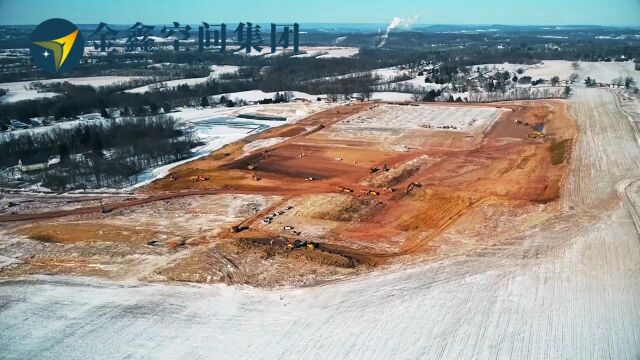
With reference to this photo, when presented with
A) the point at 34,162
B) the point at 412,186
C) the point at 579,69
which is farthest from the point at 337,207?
the point at 579,69

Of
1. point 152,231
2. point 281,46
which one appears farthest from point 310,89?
point 281,46

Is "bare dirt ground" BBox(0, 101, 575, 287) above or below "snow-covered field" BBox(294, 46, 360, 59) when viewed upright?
below

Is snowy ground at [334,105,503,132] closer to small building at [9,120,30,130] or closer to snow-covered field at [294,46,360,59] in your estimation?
small building at [9,120,30,130]

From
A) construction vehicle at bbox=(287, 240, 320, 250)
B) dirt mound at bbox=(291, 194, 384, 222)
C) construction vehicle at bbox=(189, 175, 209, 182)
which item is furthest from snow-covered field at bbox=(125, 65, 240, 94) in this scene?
construction vehicle at bbox=(287, 240, 320, 250)

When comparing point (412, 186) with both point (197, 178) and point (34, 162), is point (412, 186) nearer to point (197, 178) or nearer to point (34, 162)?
point (197, 178)

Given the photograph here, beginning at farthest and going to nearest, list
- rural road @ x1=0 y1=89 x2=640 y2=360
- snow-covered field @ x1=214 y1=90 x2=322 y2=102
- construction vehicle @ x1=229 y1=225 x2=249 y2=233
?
snow-covered field @ x1=214 y1=90 x2=322 y2=102, construction vehicle @ x1=229 y1=225 x2=249 y2=233, rural road @ x1=0 y1=89 x2=640 y2=360

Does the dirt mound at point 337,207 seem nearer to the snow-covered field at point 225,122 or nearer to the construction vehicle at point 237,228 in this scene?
the construction vehicle at point 237,228

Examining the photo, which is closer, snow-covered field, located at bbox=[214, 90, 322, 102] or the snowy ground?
the snowy ground
